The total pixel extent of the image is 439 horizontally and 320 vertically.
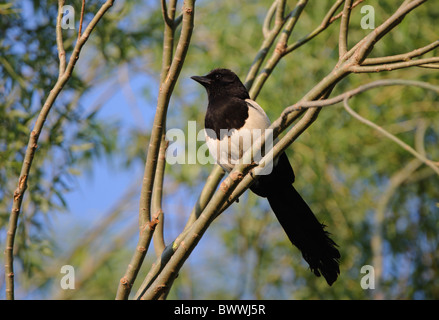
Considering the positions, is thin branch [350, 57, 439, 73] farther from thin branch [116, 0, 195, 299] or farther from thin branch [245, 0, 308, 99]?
thin branch [245, 0, 308, 99]

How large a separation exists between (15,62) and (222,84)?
4.11 ft

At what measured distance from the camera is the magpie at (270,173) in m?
2.47

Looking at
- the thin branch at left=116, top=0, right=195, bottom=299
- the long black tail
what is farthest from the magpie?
the thin branch at left=116, top=0, right=195, bottom=299

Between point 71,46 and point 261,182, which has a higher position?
point 71,46

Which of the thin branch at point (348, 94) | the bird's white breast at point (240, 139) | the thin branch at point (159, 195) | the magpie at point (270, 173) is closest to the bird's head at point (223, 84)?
the magpie at point (270, 173)

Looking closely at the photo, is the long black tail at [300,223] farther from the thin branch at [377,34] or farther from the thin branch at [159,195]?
the thin branch at [377,34]

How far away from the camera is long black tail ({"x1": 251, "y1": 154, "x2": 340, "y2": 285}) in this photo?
243cm

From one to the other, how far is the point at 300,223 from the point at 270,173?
300 mm

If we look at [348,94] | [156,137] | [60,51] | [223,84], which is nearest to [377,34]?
[348,94]

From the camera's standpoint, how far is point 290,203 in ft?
8.97

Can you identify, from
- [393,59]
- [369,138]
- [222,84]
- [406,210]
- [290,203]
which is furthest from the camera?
[406,210]

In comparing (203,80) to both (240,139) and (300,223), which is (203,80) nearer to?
(240,139)
